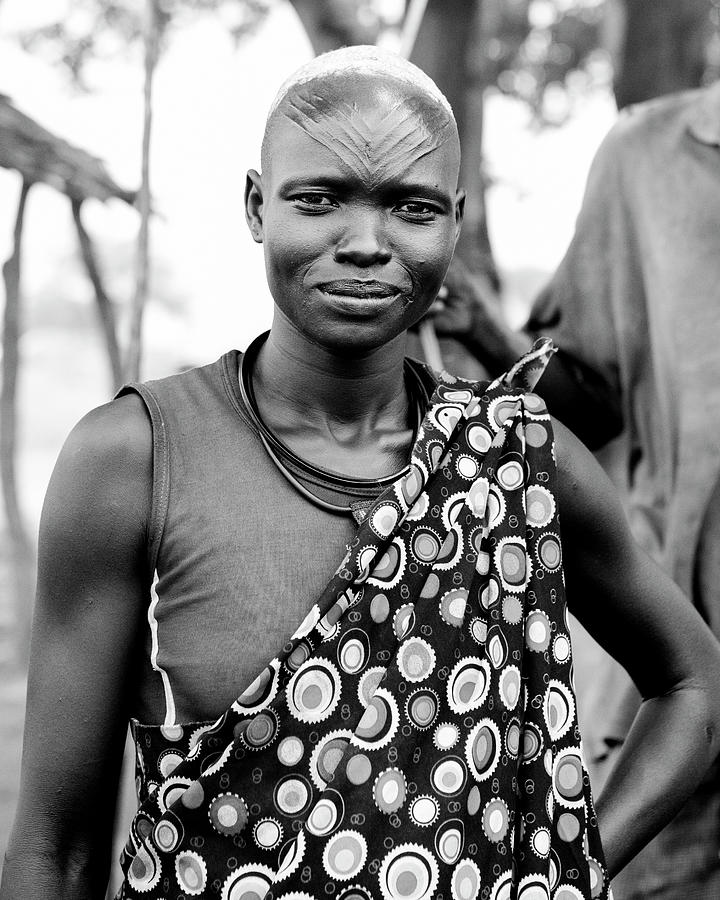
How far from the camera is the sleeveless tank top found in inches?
54.3

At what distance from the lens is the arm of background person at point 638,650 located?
5.38 ft

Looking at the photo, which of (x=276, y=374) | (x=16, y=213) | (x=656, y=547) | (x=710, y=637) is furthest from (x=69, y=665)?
(x=16, y=213)

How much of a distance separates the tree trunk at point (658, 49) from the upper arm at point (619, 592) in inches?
81.8

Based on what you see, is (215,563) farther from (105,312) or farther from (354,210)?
(105,312)

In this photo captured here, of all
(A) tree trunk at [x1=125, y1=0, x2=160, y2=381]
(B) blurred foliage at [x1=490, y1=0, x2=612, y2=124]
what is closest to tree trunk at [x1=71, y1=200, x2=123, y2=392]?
(A) tree trunk at [x1=125, y1=0, x2=160, y2=381]

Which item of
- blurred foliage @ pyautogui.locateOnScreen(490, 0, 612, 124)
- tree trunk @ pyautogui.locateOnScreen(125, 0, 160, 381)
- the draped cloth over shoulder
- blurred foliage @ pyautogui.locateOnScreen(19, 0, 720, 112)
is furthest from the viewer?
blurred foliage @ pyautogui.locateOnScreen(490, 0, 612, 124)

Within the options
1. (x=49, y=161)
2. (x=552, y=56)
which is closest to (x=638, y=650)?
(x=49, y=161)

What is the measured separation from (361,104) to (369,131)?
0.04 m

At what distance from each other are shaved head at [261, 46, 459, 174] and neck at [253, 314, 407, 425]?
0.23 metres

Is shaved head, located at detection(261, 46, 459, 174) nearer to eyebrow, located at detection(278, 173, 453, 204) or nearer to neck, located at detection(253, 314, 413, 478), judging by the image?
eyebrow, located at detection(278, 173, 453, 204)

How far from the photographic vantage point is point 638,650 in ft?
5.63

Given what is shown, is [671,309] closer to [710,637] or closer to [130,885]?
[710,637]

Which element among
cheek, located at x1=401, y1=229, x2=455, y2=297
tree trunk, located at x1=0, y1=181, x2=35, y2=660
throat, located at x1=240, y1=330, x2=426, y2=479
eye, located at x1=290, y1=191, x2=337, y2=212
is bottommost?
tree trunk, located at x1=0, y1=181, x2=35, y2=660

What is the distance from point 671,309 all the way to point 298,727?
1.34 meters
